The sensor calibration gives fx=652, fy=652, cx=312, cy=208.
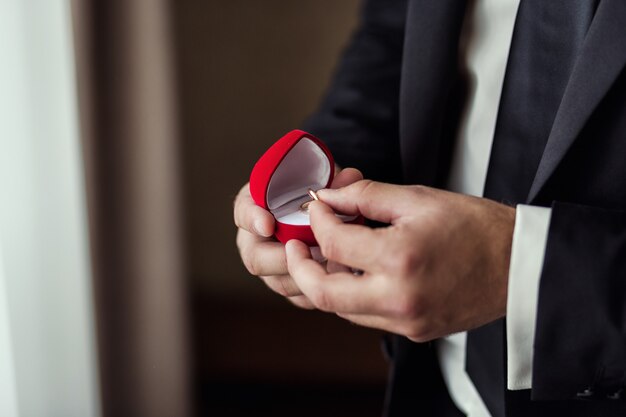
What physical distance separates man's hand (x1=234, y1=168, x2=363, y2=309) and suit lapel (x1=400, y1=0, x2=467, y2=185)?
17cm

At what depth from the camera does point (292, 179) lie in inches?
27.1

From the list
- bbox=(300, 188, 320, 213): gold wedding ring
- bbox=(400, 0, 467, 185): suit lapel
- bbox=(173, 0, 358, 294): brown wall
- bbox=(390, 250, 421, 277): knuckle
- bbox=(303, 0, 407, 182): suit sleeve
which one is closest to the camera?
bbox=(390, 250, 421, 277): knuckle

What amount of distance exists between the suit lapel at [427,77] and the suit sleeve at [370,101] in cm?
7

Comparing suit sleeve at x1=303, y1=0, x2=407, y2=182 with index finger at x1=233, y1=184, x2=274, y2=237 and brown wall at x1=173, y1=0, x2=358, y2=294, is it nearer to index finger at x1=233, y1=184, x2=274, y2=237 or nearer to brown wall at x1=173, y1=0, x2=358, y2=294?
index finger at x1=233, y1=184, x2=274, y2=237

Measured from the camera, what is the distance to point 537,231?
553 mm

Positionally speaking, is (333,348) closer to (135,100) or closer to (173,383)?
(173,383)

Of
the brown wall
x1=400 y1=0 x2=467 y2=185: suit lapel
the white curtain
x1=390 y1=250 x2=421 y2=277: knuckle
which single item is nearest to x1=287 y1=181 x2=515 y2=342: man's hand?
x1=390 y1=250 x2=421 y2=277: knuckle

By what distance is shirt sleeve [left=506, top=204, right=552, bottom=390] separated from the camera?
21.5 inches

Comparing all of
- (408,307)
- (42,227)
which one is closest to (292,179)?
(408,307)

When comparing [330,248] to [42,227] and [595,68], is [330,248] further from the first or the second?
[42,227]

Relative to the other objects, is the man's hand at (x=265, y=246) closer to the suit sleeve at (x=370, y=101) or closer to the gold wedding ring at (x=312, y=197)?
the gold wedding ring at (x=312, y=197)

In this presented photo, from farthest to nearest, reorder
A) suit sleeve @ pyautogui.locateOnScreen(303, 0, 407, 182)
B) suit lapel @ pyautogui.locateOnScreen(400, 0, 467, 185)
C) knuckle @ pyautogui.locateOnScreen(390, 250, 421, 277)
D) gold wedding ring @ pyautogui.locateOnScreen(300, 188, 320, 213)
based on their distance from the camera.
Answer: suit sleeve @ pyautogui.locateOnScreen(303, 0, 407, 182) < suit lapel @ pyautogui.locateOnScreen(400, 0, 467, 185) < gold wedding ring @ pyautogui.locateOnScreen(300, 188, 320, 213) < knuckle @ pyautogui.locateOnScreen(390, 250, 421, 277)

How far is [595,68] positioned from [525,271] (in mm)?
187

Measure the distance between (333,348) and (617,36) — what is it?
5.54ft
